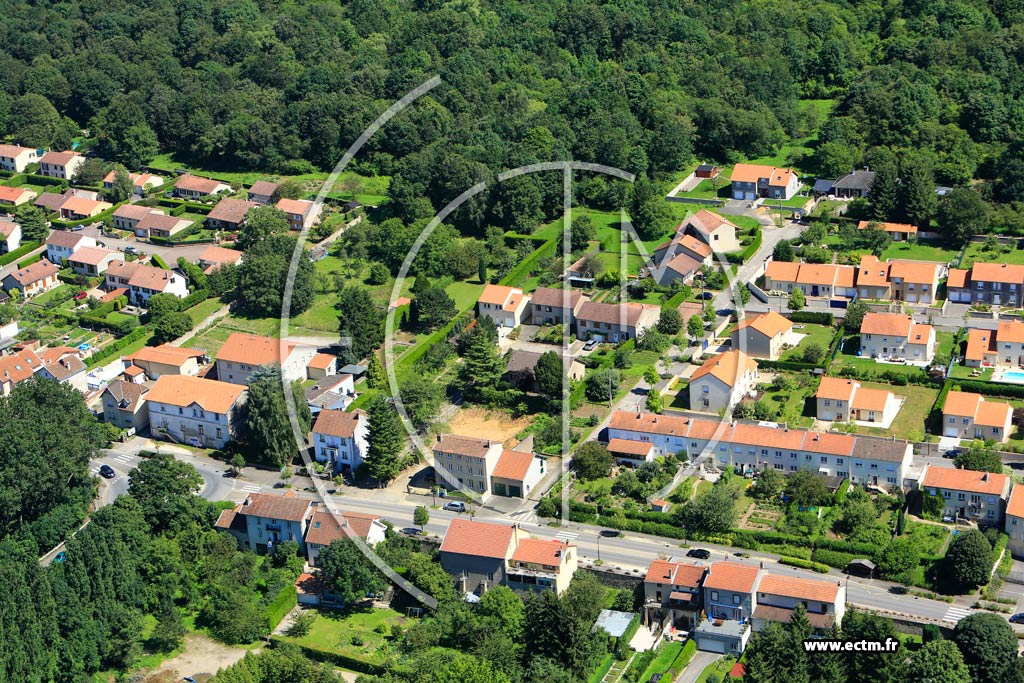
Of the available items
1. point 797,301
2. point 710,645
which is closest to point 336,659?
point 710,645

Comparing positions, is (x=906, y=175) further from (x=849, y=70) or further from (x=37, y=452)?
(x=37, y=452)

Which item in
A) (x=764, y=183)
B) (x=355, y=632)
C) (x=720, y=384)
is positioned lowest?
(x=355, y=632)

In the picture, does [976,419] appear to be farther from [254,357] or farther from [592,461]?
[254,357]

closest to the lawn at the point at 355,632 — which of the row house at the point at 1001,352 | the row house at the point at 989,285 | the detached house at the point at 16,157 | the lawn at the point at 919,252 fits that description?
the row house at the point at 1001,352

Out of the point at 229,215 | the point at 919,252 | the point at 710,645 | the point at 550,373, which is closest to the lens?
the point at 710,645

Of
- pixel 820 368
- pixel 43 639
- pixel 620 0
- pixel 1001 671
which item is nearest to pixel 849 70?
pixel 620 0

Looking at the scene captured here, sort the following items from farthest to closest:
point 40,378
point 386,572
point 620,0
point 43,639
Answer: point 620,0, point 40,378, point 386,572, point 43,639
